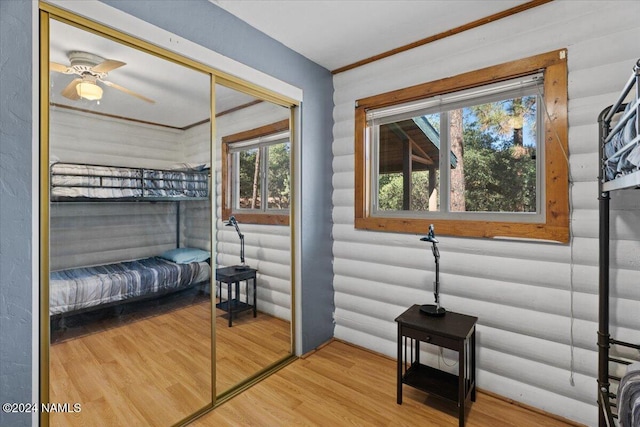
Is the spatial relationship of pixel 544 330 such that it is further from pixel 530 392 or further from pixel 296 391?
pixel 296 391

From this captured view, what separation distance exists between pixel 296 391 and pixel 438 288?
1287 millimetres

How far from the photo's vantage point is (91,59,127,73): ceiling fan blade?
4.94 ft

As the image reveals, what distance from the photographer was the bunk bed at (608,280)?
1.20m

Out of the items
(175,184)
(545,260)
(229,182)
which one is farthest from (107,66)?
(545,260)

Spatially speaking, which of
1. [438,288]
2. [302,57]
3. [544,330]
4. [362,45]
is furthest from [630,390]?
[302,57]

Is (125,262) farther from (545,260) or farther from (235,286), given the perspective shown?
(545,260)

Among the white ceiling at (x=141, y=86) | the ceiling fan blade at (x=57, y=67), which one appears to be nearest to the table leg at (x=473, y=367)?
the white ceiling at (x=141, y=86)

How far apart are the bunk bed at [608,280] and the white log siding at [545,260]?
0.14m

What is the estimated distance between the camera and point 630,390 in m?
1.20

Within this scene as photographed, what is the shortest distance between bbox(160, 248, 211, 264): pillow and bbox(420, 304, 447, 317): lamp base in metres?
1.56

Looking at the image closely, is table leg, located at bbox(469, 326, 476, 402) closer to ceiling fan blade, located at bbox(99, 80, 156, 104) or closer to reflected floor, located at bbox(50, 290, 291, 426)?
reflected floor, located at bbox(50, 290, 291, 426)

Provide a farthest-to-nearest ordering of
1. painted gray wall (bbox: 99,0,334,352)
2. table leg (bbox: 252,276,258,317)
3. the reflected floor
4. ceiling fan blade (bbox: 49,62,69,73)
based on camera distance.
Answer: table leg (bbox: 252,276,258,317) → painted gray wall (bbox: 99,0,334,352) → the reflected floor → ceiling fan blade (bbox: 49,62,69,73)

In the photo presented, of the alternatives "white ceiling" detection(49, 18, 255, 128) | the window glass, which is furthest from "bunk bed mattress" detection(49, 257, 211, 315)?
the window glass

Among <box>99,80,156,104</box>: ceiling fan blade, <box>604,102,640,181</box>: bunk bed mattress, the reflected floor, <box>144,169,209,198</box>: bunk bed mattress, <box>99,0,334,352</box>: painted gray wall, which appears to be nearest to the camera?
<box>604,102,640,181</box>: bunk bed mattress
